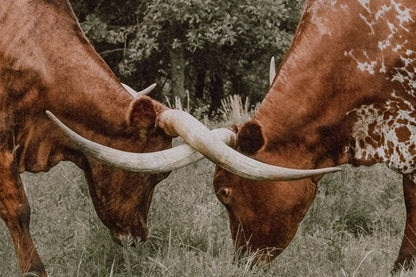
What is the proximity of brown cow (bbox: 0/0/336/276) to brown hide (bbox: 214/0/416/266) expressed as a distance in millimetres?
444

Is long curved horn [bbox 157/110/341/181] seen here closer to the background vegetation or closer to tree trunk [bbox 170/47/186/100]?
the background vegetation

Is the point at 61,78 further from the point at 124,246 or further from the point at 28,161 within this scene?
the point at 124,246

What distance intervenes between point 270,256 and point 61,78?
1616 millimetres

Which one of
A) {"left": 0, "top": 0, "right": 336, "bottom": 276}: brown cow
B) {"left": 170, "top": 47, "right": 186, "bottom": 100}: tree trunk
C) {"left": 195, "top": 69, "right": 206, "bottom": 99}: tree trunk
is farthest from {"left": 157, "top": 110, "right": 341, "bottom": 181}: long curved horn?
{"left": 195, "top": 69, "right": 206, "bottom": 99}: tree trunk

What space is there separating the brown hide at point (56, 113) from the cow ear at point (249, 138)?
414mm

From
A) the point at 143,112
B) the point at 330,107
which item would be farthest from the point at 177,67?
the point at 143,112

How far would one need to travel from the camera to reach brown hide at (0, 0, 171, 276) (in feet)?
14.1

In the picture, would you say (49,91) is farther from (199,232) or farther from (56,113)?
(199,232)

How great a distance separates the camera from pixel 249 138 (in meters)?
4.36

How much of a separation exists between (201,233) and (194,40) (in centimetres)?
1050

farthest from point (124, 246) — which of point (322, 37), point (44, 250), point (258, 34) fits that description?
point (258, 34)

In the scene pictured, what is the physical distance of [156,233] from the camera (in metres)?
4.81

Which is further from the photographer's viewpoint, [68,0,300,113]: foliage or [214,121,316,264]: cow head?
[68,0,300,113]: foliage

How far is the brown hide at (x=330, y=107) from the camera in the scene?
4.45 metres
